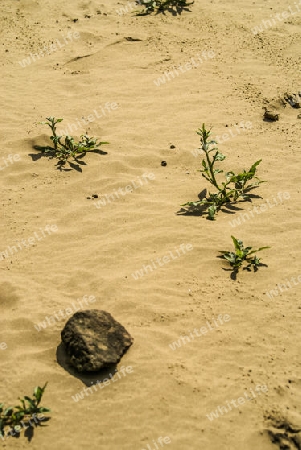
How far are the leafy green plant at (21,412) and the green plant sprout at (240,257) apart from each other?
7.00 ft

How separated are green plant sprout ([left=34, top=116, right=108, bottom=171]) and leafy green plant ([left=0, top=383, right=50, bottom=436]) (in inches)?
127

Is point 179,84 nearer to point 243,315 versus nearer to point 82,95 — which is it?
point 82,95

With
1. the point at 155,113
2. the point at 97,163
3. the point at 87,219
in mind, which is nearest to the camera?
the point at 87,219

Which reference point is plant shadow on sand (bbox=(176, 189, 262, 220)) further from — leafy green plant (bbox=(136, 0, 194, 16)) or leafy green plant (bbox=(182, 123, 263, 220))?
leafy green plant (bbox=(136, 0, 194, 16))

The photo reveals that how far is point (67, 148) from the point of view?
21.1 ft

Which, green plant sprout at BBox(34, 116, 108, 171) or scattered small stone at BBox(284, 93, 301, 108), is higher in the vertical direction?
scattered small stone at BBox(284, 93, 301, 108)

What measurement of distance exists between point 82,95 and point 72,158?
5.14 ft

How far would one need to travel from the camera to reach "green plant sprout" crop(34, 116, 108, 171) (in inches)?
249

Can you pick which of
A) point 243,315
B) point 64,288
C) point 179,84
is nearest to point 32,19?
point 179,84

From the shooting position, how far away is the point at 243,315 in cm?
445

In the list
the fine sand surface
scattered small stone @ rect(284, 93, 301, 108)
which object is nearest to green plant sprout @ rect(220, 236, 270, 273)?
the fine sand surface

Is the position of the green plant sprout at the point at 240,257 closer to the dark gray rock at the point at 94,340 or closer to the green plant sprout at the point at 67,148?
the dark gray rock at the point at 94,340

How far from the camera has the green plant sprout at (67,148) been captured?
20.7 ft

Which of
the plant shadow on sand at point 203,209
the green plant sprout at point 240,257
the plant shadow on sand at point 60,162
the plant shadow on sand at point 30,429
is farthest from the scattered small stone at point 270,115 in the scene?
the plant shadow on sand at point 30,429
